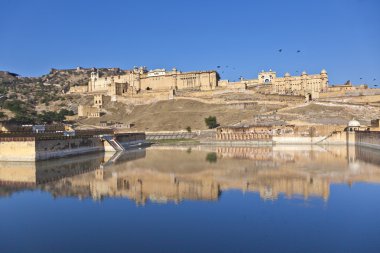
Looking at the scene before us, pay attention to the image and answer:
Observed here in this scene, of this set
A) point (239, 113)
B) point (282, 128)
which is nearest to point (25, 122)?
point (239, 113)

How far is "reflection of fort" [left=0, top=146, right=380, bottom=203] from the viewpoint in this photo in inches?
753

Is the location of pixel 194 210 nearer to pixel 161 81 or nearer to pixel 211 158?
pixel 211 158

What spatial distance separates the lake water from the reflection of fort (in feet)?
0.17

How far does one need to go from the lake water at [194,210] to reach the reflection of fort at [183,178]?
0.05 m

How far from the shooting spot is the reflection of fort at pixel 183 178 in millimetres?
19125

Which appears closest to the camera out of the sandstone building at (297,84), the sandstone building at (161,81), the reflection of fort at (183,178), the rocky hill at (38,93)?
the reflection of fort at (183,178)

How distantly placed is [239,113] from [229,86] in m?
15.7

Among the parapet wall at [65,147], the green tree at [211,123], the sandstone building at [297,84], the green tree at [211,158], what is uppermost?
the sandstone building at [297,84]

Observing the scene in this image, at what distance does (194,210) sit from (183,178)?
7.81 m

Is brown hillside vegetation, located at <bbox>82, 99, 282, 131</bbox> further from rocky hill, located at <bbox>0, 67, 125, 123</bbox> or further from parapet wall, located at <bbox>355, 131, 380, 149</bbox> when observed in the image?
parapet wall, located at <bbox>355, 131, 380, 149</bbox>

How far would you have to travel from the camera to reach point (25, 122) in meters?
68.2

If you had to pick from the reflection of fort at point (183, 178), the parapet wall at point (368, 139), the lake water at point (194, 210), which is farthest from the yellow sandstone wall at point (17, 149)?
the parapet wall at point (368, 139)

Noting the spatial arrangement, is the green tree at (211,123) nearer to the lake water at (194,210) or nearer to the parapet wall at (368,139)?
the parapet wall at (368,139)

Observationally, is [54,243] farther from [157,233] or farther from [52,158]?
[52,158]
